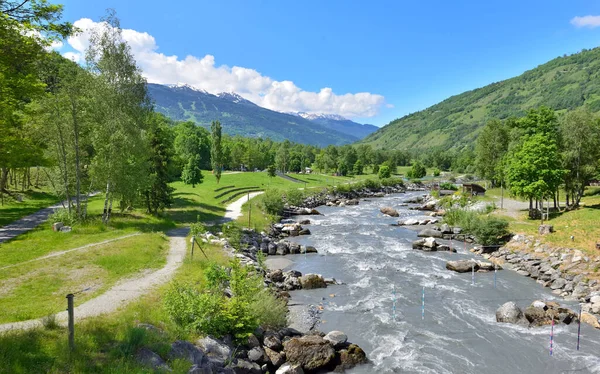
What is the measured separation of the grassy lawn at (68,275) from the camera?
14.7m

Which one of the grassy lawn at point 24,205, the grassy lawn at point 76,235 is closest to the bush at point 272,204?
the grassy lawn at point 76,235

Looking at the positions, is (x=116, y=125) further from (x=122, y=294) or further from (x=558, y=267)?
(x=558, y=267)

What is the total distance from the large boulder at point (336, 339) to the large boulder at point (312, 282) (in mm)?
8568

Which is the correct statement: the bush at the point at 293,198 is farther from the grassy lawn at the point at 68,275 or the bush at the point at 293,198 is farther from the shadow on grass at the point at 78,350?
the shadow on grass at the point at 78,350

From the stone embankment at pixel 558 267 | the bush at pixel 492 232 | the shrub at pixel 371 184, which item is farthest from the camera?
the shrub at pixel 371 184

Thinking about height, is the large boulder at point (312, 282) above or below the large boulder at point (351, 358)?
above

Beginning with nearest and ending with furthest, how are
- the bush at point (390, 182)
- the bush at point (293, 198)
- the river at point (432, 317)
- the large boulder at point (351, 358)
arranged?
the large boulder at point (351, 358) → the river at point (432, 317) → the bush at point (293, 198) → the bush at point (390, 182)

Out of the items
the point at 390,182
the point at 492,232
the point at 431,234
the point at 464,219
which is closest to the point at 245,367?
the point at 492,232

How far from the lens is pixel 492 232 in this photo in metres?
37.6

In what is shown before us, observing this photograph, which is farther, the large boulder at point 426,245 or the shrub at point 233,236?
the large boulder at point 426,245

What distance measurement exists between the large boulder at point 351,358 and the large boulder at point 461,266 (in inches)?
670

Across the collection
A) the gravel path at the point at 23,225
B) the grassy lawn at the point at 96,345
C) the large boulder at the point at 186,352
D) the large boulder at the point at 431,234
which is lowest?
the large boulder at the point at 431,234

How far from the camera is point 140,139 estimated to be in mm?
34250

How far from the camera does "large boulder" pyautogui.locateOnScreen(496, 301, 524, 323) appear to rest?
20.5m
